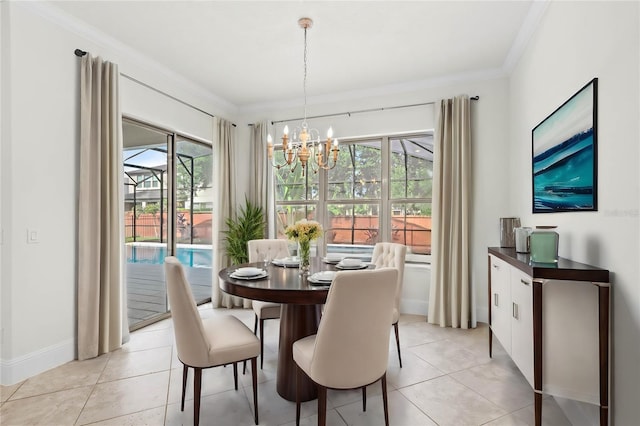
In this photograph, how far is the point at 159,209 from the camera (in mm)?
4008

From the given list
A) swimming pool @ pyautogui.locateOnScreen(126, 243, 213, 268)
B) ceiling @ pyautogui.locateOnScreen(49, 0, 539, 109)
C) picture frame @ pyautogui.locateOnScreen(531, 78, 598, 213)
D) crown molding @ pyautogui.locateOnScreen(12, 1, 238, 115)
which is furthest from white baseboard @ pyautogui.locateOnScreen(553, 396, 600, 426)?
crown molding @ pyautogui.locateOnScreen(12, 1, 238, 115)

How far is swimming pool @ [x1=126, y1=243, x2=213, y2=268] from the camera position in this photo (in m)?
3.79

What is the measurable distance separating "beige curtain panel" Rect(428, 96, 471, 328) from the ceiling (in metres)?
0.55

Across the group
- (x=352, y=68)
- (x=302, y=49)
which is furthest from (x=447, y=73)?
(x=302, y=49)

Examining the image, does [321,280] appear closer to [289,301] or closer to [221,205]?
[289,301]

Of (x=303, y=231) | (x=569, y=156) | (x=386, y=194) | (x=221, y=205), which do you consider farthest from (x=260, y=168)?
(x=569, y=156)

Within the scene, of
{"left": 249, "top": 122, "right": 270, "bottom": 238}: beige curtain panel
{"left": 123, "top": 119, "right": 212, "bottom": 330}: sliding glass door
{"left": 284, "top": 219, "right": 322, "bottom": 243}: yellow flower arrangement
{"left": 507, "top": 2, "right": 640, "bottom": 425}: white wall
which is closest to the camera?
{"left": 507, "top": 2, "right": 640, "bottom": 425}: white wall

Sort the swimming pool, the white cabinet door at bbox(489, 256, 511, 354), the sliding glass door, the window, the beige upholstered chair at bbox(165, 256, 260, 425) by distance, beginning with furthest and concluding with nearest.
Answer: the window → the swimming pool → the sliding glass door → the white cabinet door at bbox(489, 256, 511, 354) → the beige upholstered chair at bbox(165, 256, 260, 425)

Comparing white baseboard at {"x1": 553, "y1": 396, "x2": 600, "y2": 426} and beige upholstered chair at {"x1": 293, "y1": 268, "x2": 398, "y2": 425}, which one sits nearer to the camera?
beige upholstered chair at {"x1": 293, "y1": 268, "x2": 398, "y2": 425}

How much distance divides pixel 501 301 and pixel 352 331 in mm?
1462

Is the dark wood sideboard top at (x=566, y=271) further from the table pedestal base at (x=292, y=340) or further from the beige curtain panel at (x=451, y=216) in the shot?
the beige curtain panel at (x=451, y=216)

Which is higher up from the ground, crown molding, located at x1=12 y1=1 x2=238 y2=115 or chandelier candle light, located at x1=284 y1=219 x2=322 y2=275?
crown molding, located at x1=12 y1=1 x2=238 y2=115

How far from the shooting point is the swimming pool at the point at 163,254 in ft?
12.4

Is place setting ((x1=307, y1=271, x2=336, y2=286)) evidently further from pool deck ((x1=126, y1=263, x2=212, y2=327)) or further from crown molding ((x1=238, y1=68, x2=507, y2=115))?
crown molding ((x1=238, y1=68, x2=507, y2=115))
